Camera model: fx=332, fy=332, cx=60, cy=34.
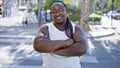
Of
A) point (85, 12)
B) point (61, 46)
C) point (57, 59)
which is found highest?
point (61, 46)

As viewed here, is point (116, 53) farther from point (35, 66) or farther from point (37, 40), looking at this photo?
point (37, 40)

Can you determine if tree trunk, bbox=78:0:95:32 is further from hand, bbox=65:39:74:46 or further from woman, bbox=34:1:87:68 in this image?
hand, bbox=65:39:74:46

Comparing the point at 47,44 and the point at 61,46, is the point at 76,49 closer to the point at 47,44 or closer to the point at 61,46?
the point at 61,46

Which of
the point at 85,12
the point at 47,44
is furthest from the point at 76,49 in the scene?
the point at 85,12

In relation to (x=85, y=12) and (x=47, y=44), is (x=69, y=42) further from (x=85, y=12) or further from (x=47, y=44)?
(x=85, y=12)

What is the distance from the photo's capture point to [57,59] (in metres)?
2.63

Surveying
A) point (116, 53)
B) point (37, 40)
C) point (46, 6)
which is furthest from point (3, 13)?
point (37, 40)

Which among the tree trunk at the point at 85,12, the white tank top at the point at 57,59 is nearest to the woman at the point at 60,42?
the white tank top at the point at 57,59

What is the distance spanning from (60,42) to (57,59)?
144 millimetres

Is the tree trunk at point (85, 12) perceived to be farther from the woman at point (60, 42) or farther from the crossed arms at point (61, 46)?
the crossed arms at point (61, 46)

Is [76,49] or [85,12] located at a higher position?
[76,49]

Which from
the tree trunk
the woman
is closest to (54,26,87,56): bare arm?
the woman

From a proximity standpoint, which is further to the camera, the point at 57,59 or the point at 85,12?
the point at 85,12

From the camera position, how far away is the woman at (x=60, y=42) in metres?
2.59
